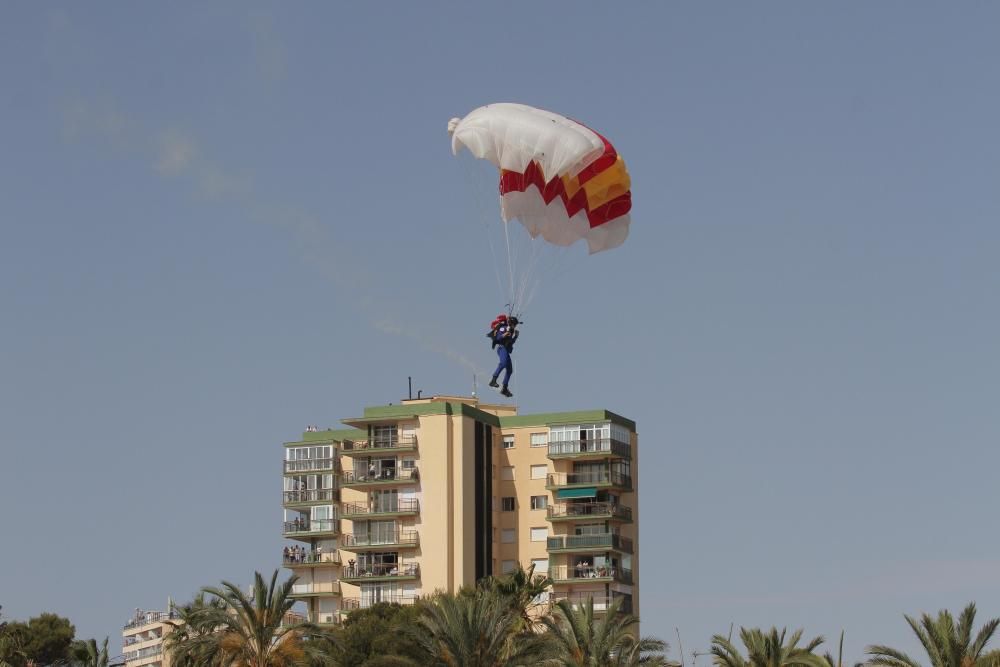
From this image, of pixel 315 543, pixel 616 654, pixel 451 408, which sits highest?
pixel 451 408

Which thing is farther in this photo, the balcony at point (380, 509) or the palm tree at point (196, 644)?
the balcony at point (380, 509)

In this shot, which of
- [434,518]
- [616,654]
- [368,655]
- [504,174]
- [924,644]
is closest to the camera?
[924,644]

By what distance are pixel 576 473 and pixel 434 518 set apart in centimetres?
1047

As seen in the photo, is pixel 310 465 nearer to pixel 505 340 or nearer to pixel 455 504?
pixel 455 504

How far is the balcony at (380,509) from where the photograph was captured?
125375mm

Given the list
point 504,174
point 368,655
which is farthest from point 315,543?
point 504,174

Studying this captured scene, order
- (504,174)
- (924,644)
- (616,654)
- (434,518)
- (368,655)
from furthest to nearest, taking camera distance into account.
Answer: (434,518) → (368,655) → (616,654) → (504,174) → (924,644)

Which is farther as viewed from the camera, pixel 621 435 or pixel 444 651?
pixel 621 435

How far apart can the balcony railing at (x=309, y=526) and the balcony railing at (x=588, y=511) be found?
573 inches

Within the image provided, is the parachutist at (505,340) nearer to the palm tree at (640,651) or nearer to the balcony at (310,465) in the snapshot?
the palm tree at (640,651)

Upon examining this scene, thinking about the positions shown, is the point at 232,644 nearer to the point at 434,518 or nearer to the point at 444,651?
the point at 444,651

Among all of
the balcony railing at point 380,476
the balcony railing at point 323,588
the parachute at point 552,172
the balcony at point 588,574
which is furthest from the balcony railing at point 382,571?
the parachute at point 552,172

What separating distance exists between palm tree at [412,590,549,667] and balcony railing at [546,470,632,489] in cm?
4458

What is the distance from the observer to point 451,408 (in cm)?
12600
